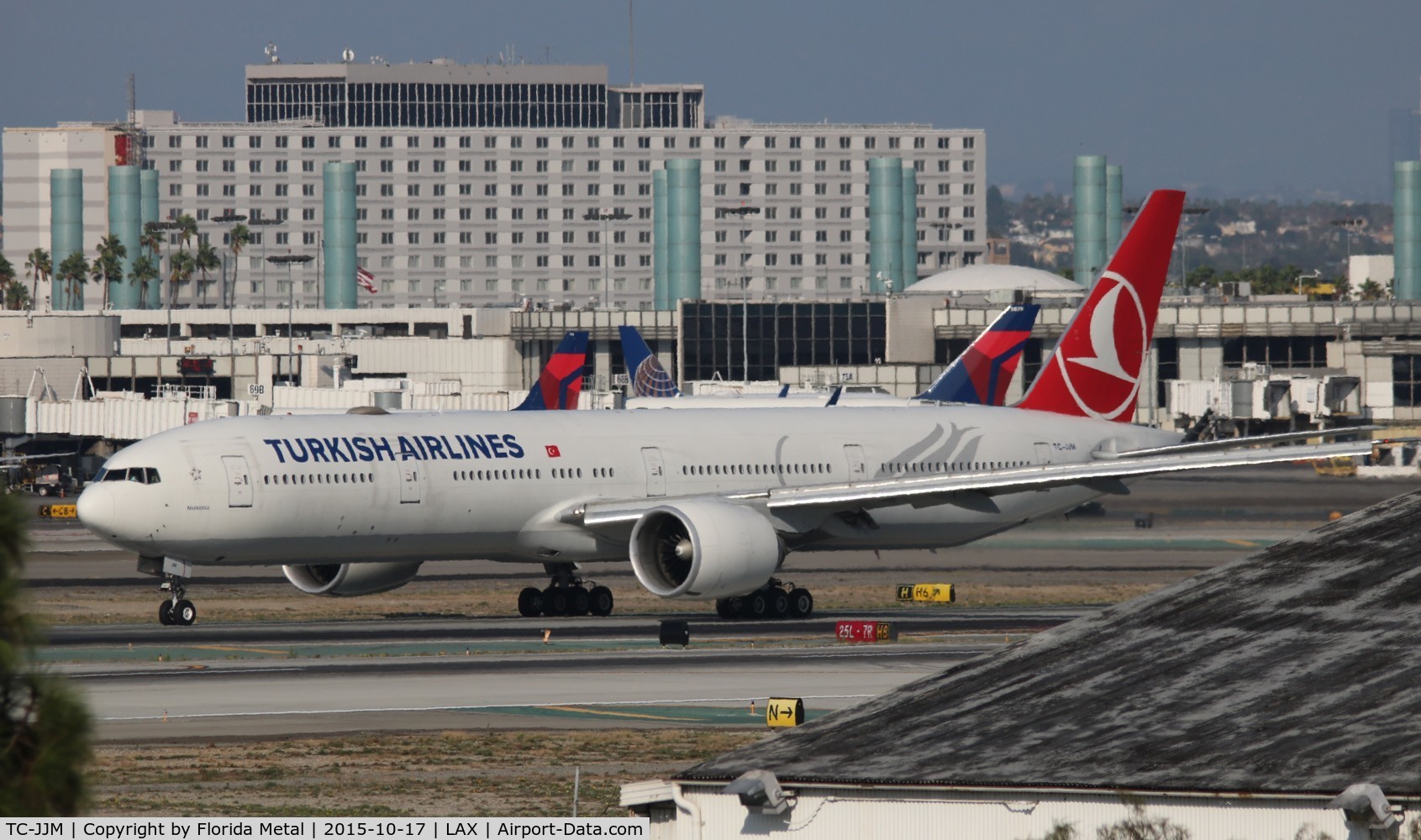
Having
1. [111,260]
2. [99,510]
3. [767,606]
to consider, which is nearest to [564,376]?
Answer: [767,606]

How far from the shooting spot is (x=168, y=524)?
43.3 metres

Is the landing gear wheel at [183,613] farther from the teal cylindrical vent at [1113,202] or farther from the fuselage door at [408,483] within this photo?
the teal cylindrical vent at [1113,202]

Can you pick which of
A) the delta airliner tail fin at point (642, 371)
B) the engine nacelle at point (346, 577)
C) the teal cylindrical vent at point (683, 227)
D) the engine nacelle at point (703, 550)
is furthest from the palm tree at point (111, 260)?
the engine nacelle at point (703, 550)

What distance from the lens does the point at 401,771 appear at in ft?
88.5

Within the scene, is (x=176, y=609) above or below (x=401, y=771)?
above

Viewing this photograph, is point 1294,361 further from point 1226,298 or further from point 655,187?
point 655,187

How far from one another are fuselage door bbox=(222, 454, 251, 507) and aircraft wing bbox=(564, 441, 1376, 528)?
7283mm

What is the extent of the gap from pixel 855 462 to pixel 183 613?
635 inches

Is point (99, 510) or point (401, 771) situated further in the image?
point (99, 510)

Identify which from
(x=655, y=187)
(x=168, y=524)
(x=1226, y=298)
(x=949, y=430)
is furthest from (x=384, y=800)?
(x=655, y=187)

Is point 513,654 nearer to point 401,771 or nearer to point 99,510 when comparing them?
point 99,510

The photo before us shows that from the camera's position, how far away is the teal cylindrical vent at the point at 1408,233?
522 feet

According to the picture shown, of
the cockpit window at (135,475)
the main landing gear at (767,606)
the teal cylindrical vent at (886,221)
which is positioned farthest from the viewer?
the teal cylindrical vent at (886,221)

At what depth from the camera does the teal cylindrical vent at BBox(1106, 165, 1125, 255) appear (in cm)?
18062
